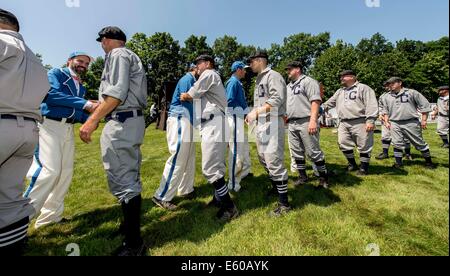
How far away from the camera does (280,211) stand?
3.95 metres

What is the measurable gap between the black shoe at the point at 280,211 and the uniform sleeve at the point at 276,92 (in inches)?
63.8

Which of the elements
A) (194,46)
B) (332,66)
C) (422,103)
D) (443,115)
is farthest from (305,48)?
(422,103)

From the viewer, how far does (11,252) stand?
7.15 feet

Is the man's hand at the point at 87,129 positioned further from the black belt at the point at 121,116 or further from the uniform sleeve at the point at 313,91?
the uniform sleeve at the point at 313,91

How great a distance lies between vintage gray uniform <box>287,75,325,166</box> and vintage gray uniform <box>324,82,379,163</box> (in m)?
1.84

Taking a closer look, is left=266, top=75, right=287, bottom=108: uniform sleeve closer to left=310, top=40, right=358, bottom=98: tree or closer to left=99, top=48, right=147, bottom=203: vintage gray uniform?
left=99, top=48, right=147, bottom=203: vintage gray uniform

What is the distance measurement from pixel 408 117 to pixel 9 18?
887 cm

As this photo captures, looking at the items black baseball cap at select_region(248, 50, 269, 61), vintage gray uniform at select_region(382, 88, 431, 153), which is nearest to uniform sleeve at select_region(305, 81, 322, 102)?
black baseball cap at select_region(248, 50, 269, 61)

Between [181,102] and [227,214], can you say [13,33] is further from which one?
[227,214]

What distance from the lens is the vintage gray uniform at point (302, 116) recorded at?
5.34m

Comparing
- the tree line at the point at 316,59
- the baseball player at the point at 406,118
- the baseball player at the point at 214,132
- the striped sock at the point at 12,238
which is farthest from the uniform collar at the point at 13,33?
the tree line at the point at 316,59

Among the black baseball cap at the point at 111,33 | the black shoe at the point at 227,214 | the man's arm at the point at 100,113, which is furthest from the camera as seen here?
the black shoe at the point at 227,214
